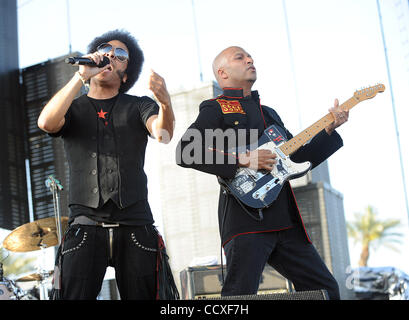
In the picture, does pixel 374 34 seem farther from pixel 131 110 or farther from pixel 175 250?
pixel 131 110

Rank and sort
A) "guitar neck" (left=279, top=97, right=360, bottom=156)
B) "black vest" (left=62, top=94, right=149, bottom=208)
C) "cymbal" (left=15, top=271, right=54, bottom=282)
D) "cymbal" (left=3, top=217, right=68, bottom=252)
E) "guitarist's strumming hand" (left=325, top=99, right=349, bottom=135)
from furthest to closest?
"cymbal" (left=15, top=271, right=54, bottom=282)
"cymbal" (left=3, top=217, right=68, bottom=252)
"guitarist's strumming hand" (left=325, top=99, right=349, bottom=135)
"guitar neck" (left=279, top=97, right=360, bottom=156)
"black vest" (left=62, top=94, right=149, bottom=208)

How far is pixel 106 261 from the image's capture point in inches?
99.2

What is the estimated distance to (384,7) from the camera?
6207 millimetres

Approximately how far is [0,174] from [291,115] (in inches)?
132

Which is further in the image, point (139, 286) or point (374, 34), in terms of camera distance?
point (374, 34)

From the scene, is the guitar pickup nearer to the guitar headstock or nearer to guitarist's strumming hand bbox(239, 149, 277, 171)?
guitarist's strumming hand bbox(239, 149, 277, 171)

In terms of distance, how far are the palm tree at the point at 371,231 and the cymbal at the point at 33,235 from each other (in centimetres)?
281

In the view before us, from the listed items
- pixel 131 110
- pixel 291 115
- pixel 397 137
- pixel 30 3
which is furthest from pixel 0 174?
pixel 131 110

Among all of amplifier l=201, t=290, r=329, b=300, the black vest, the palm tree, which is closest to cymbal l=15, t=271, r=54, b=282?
the palm tree

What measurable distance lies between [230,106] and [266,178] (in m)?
0.45

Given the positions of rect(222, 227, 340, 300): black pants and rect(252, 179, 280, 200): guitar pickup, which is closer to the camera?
rect(222, 227, 340, 300): black pants

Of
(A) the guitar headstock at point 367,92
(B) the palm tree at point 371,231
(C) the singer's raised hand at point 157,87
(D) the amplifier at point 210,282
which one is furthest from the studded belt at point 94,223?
(B) the palm tree at point 371,231

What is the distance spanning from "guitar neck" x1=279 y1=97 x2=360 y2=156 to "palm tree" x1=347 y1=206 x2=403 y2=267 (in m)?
2.63

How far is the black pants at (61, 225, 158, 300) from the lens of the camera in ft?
8.09
